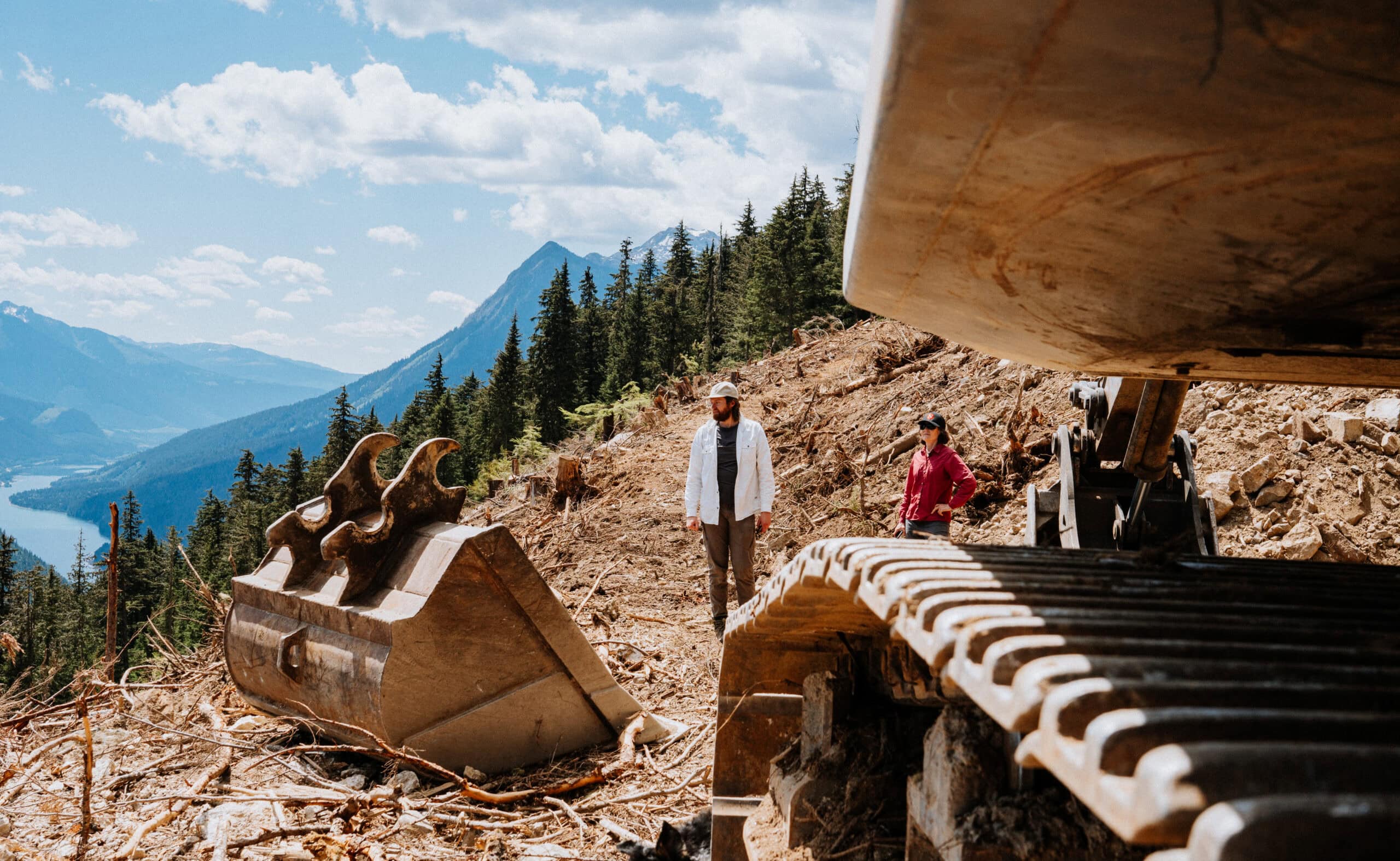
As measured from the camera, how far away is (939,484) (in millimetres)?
6996

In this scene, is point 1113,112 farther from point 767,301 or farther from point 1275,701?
point 767,301

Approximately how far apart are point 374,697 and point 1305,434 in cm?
666

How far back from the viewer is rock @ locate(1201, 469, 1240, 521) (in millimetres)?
7086

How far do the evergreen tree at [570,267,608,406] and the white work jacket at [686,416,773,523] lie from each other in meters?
54.4

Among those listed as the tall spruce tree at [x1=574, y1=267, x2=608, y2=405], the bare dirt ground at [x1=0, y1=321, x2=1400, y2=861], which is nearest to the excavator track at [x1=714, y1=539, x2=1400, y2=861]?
the bare dirt ground at [x1=0, y1=321, x2=1400, y2=861]

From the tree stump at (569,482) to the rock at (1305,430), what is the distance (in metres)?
8.59

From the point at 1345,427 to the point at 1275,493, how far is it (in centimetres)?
65

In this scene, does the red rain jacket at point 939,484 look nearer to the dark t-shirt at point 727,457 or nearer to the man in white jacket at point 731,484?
the man in white jacket at point 731,484

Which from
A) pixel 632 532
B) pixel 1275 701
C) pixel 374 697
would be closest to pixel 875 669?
pixel 1275 701

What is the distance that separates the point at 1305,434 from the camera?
23.6 ft

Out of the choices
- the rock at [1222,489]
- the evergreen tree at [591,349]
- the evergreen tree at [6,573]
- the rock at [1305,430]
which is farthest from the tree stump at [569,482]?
the evergreen tree at [6,573]

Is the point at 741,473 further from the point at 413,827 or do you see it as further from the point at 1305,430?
the point at 1305,430

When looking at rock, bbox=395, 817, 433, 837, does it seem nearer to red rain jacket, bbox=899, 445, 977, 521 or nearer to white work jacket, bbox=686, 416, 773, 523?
white work jacket, bbox=686, 416, 773, 523

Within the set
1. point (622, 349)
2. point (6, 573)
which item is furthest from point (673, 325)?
point (6, 573)
